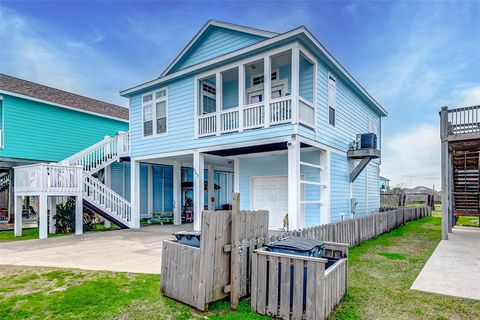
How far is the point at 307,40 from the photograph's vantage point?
8859mm

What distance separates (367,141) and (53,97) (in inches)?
635

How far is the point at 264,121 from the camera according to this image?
9484mm

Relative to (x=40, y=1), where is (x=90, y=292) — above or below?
below

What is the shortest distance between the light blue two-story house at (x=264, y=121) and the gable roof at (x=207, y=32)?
0.13ft

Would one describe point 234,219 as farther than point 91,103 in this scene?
No

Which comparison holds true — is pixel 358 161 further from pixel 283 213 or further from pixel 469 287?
pixel 469 287

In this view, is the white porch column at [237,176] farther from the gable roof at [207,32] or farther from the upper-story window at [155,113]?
the gable roof at [207,32]

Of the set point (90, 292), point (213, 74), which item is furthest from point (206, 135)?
point (90, 292)

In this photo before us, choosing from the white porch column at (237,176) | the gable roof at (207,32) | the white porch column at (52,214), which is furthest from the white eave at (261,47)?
the white porch column at (52,214)

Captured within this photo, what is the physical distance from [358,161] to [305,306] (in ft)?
36.9

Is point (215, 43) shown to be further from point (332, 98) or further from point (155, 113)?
point (332, 98)

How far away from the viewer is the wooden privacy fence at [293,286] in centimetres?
364

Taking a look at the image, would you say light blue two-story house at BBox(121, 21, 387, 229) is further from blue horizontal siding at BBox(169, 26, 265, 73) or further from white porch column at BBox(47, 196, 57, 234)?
white porch column at BBox(47, 196, 57, 234)

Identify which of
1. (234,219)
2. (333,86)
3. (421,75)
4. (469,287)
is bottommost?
(469,287)
